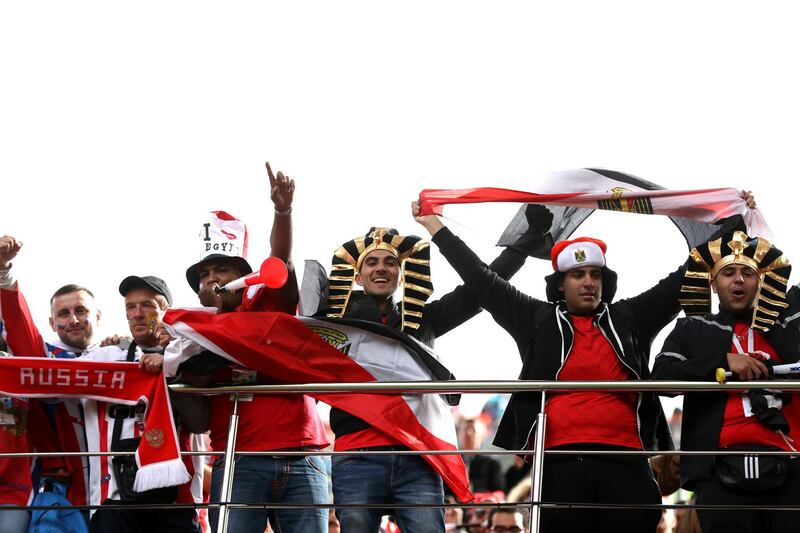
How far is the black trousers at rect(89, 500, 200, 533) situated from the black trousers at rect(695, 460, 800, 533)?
7.44 feet

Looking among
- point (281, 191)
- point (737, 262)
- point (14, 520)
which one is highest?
point (281, 191)

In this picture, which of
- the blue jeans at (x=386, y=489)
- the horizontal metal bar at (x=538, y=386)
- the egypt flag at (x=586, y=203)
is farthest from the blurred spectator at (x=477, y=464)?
the horizontal metal bar at (x=538, y=386)

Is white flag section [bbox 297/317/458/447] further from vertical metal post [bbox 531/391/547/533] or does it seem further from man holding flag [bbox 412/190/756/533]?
vertical metal post [bbox 531/391/547/533]

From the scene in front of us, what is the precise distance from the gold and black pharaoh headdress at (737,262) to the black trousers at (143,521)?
8.13 ft

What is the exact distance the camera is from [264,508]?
5.88m

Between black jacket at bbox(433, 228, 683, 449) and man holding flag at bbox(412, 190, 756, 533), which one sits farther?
black jacket at bbox(433, 228, 683, 449)

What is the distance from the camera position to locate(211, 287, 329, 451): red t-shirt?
6004mm

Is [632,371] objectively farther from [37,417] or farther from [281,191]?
[37,417]

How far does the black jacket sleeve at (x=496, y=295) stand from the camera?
621 cm

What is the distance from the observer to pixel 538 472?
5484mm

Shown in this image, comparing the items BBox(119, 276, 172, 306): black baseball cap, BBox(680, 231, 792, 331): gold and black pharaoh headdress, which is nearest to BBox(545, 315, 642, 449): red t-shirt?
BBox(680, 231, 792, 331): gold and black pharaoh headdress

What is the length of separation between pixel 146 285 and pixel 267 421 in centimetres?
108

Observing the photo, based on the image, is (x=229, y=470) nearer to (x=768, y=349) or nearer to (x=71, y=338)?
(x=71, y=338)

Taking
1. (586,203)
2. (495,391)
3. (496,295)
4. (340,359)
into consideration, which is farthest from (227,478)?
(586,203)
